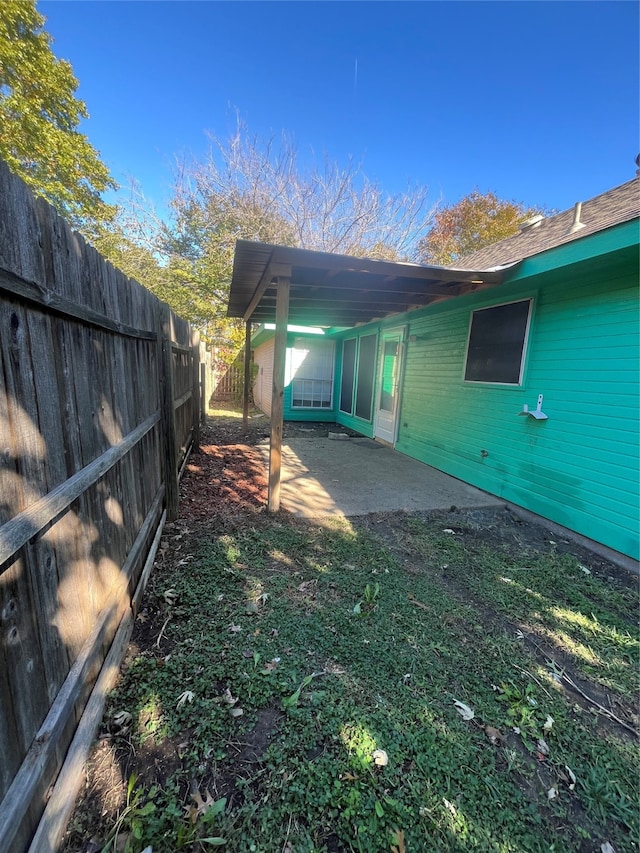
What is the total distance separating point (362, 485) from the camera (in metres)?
5.12

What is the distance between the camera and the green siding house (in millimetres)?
3389

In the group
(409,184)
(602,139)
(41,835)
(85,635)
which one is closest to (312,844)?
(41,835)

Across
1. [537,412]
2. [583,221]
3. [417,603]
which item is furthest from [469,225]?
[417,603]

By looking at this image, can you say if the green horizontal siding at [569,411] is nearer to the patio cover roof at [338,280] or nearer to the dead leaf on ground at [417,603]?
the patio cover roof at [338,280]

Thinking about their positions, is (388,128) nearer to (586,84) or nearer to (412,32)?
(412,32)

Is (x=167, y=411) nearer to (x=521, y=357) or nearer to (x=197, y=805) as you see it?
(x=197, y=805)

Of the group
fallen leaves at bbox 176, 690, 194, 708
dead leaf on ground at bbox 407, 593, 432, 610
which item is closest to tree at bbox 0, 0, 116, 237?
fallen leaves at bbox 176, 690, 194, 708

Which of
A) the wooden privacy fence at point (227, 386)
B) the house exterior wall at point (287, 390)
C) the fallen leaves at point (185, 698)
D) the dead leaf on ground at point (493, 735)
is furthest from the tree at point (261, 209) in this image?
the dead leaf on ground at point (493, 735)

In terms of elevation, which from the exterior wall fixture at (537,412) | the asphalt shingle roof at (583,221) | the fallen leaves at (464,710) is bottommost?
the fallen leaves at (464,710)

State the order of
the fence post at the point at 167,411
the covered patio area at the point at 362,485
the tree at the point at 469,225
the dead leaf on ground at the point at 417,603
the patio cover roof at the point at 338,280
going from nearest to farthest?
the dead leaf on ground at the point at 417,603 → the fence post at the point at 167,411 → the patio cover roof at the point at 338,280 → the covered patio area at the point at 362,485 → the tree at the point at 469,225

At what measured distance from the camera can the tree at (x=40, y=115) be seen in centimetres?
1047

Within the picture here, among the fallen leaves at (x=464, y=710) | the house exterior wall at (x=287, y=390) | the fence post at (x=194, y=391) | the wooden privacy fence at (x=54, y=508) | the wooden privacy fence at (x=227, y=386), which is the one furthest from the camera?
the wooden privacy fence at (x=227, y=386)

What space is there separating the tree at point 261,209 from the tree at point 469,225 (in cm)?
313

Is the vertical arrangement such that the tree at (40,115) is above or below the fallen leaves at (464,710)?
above
